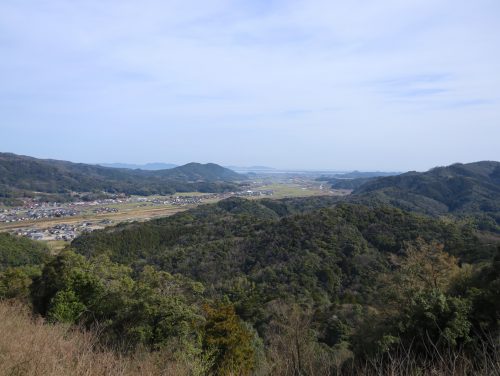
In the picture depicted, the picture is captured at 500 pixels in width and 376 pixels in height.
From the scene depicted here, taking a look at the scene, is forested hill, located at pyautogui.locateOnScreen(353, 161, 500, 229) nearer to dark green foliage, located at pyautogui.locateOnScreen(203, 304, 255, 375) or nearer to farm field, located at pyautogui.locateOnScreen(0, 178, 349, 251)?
farm field, located at pyautogui.locateOnScreen(0, 178, 349, 251)

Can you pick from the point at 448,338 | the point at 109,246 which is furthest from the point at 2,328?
the point at 109,246

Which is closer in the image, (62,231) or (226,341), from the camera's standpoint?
(226,341)

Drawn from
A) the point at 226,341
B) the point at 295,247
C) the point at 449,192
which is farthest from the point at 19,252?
the point at 449,192

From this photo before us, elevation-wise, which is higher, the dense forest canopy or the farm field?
the dense forest canopy

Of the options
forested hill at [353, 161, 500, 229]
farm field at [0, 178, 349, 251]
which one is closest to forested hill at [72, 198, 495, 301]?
farm field at [0, 178, 349, 251]

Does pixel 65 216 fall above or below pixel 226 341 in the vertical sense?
below

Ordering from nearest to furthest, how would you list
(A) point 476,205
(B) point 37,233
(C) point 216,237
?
(C) point 216,237 → (B) point 37,233 → (A) point 476,205

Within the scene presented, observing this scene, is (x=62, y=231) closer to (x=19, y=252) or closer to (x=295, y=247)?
(x=19, y=252)

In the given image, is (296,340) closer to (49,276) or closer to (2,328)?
(2,328)
